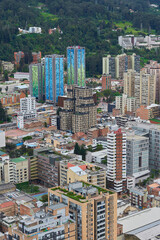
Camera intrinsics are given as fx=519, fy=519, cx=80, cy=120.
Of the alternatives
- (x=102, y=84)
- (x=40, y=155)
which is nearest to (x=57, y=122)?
(x=40, y=155)

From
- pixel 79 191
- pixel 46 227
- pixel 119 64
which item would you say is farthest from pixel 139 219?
pixel 119 64

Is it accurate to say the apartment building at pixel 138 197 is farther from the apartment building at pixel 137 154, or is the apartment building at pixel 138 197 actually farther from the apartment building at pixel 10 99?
the apartment building at pixel 10 99

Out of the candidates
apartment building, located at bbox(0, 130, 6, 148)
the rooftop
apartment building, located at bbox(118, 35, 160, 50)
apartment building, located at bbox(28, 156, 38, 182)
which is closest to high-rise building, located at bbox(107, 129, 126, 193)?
apartment building, located at bbox(28, 156, 38, 182)

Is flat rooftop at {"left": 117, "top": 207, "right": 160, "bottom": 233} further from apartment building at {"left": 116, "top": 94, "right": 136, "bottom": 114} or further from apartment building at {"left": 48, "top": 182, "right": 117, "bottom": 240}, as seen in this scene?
apartment building at {"left": 116, "top": 94, "right": 136, "bottom": 114}

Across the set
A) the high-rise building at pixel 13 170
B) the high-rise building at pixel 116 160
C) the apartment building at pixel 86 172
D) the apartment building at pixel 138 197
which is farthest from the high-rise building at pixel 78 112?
the apartment building at pixel 138 197

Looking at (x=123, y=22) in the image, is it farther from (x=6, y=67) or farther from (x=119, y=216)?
(x=119, y=216)
